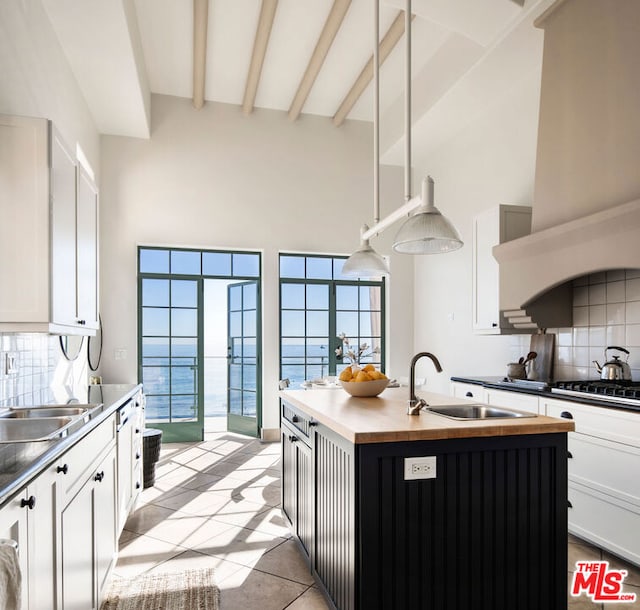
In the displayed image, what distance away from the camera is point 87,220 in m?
2.93

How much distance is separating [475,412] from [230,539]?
5.90ft

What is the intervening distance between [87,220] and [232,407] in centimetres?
409

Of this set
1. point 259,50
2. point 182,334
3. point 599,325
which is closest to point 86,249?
point 259,50

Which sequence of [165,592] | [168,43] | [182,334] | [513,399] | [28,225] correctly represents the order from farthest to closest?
[182,334] < [168,43] < [513,399] < [165,592] < [28,225]

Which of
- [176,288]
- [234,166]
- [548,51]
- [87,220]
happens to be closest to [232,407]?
[176,288]

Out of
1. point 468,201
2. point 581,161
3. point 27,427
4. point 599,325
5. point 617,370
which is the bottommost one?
point 27,427

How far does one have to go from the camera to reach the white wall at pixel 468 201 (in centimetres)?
461

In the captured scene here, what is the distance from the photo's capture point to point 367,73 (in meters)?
5.29

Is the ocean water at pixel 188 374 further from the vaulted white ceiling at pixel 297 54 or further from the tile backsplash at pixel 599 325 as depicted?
the tile backsplash at pixel 599 325

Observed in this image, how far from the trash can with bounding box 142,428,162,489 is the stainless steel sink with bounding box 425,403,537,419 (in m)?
2.68

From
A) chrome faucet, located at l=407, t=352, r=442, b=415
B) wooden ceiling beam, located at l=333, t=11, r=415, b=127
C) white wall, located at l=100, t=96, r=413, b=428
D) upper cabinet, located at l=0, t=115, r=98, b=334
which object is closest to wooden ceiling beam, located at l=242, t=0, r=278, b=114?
white wall, located at l=100, t=96, r=413, b=428

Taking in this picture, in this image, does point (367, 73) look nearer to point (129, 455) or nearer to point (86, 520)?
point (129, 455)

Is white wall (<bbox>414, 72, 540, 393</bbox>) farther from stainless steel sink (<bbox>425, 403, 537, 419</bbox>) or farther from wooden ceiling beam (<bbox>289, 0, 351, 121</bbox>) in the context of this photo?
stainless steel sink (<bbox>425, 403, 537, 419</bbox>)

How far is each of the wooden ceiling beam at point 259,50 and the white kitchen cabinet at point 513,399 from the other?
3.66m
